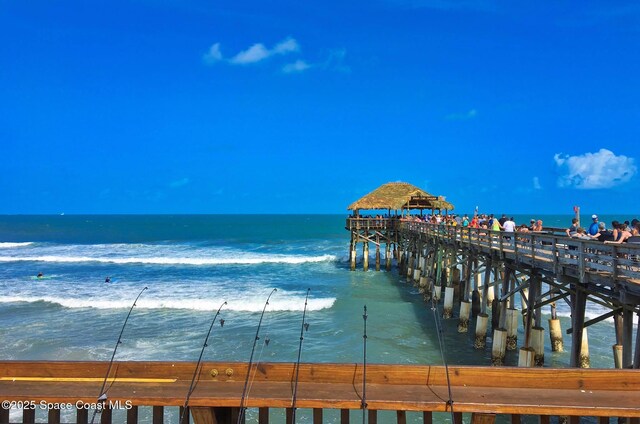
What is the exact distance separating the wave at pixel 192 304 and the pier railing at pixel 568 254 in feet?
28.5

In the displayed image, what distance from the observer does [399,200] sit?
3591cm

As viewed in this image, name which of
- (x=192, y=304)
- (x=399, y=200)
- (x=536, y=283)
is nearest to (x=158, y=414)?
(x=536, y=283)

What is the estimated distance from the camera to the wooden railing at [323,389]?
11.4ft

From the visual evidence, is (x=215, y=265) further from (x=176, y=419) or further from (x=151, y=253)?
(x=176, y=419)

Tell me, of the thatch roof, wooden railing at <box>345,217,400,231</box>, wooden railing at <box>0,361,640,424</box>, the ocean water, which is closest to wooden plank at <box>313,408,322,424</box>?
wooden railing at <box>0,361,640,424</box>

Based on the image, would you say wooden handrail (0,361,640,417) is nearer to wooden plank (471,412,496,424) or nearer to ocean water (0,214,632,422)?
wooden plank (471,412,496,424)

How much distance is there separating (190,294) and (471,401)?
2323 cm

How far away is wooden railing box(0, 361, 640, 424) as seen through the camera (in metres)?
3.48

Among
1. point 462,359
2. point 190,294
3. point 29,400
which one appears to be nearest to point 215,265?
point 190,294

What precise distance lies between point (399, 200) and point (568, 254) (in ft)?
87.3

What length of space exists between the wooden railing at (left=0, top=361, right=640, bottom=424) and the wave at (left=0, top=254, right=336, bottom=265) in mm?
36852

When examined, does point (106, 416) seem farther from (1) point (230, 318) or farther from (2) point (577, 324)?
(1) point (230, 318)

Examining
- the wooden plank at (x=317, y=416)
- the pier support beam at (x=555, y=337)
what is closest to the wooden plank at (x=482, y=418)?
the wooden plank at (x=317, y=416)

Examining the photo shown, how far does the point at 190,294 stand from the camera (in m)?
24.9
